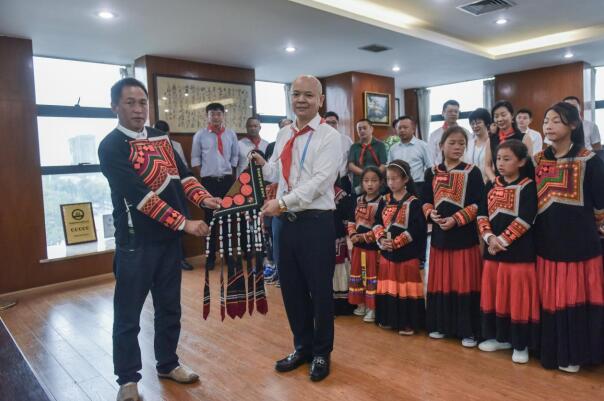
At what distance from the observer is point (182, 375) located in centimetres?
250

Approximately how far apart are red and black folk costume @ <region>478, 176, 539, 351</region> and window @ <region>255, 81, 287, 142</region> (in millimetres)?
5515

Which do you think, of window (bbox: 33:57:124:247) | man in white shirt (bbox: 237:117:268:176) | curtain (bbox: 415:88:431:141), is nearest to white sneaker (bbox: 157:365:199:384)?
man in white shirt (bbox: 237:117:268:176)

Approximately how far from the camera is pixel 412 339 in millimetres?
3021

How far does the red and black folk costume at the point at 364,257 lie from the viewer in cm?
334

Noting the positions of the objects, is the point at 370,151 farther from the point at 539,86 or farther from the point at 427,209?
the point at 539,86

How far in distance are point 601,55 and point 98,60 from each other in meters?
7.10

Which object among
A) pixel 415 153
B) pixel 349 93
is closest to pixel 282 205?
pixel 415 153

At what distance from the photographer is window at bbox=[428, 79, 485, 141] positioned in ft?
29.5

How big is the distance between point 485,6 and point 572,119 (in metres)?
3.25

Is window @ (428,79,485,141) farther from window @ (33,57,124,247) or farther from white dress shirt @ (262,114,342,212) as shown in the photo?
white dress shirt @ (262,114,342,212)

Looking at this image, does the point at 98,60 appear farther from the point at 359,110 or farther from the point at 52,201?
the point at 359,110

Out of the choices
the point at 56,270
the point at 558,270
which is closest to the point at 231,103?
the point at 56,270

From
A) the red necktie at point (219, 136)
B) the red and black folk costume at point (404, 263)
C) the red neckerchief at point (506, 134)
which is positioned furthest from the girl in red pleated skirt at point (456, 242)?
the red necktie at point (219, 136)

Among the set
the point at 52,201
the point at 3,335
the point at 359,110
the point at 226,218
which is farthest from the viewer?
the point at 359,110
